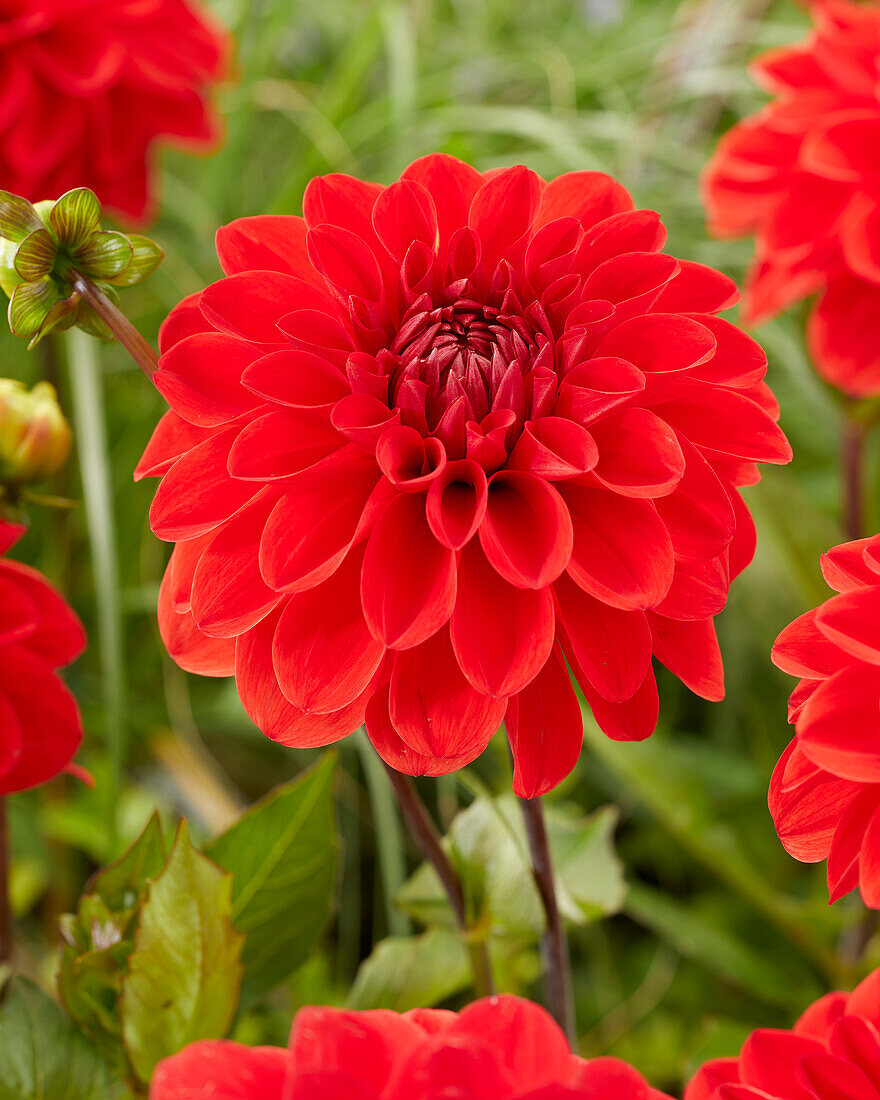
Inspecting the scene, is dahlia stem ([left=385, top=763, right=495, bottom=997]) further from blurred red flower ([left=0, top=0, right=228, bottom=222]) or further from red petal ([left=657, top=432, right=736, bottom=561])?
blurred red flower ([left=0, top=0, right=228, bottom=222])

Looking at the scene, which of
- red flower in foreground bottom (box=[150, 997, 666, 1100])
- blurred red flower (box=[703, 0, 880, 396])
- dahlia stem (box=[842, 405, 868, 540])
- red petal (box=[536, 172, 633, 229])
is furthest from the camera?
dahlia stem (box=[842, 405, 868, 540])

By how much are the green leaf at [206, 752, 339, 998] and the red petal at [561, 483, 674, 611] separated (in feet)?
0.40

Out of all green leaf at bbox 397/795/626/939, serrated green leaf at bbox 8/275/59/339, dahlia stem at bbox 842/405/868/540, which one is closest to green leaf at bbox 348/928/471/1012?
green leaf at bbox 397/795/626/939

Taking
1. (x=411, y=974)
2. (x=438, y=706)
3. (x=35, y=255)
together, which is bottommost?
(x=411, y=974)

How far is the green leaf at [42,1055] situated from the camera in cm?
28

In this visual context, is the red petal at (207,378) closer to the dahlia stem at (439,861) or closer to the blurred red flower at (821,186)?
the dahlia stem at (439,861)

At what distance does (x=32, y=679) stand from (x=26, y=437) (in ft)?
0.26

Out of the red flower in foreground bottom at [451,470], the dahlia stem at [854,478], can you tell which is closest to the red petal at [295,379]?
the red flower in foreground bottom at [451,470]

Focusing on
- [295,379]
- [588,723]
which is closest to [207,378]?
[295,379]

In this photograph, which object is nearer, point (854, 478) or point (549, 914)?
point (549, 914)

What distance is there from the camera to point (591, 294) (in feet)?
0.84

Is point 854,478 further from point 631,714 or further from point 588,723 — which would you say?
point 631,714

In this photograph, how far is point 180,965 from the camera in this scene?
0.88ft

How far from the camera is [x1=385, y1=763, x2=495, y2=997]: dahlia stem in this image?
26 centimetres
